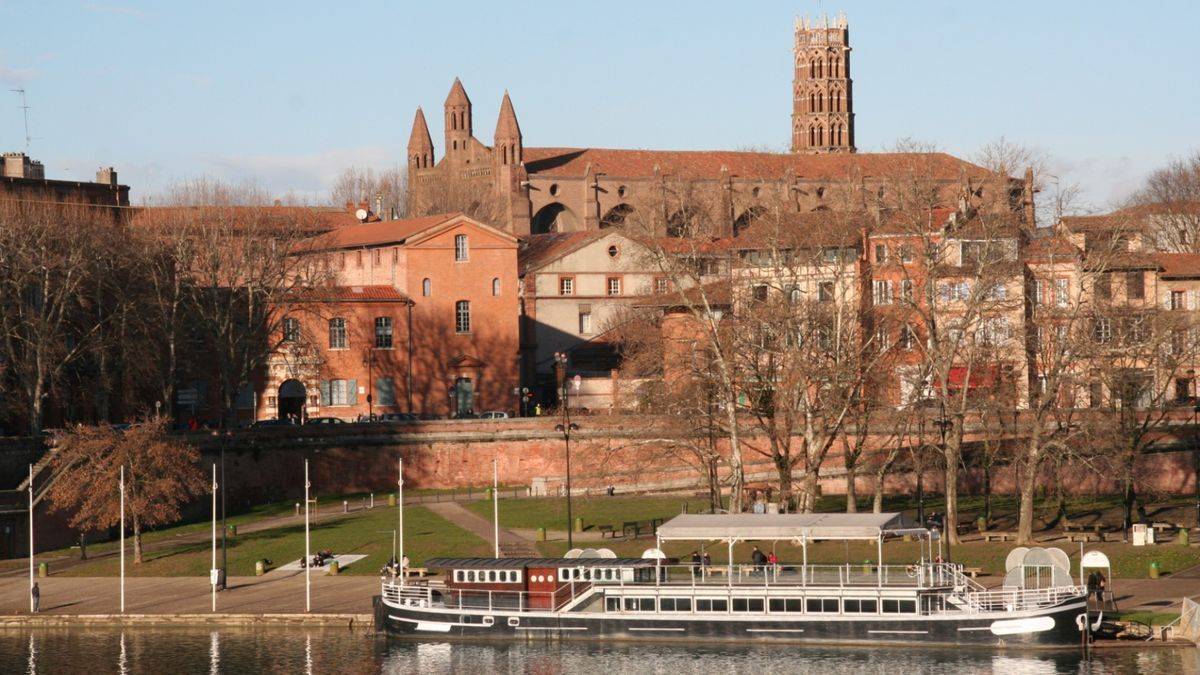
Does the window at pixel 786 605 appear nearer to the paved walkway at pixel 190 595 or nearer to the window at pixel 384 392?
the paved walkway at pixel 190 595

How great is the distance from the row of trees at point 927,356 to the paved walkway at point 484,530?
8375 millimetres

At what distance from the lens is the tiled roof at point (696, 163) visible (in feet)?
568

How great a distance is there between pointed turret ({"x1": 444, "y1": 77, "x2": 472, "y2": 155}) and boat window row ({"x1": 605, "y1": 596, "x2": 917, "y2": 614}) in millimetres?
130380

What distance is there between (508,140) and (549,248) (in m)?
48.2

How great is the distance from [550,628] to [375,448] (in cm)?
3559

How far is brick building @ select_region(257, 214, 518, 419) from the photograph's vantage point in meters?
104

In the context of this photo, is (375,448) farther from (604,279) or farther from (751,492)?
(604,279)

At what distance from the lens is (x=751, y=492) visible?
8212cm

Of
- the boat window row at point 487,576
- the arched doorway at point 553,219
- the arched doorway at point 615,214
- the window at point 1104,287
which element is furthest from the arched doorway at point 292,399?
the arched doorway at point 553,219

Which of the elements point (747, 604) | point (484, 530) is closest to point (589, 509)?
point (484, 530)

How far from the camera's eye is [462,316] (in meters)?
108

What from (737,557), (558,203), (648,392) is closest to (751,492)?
(648,392)

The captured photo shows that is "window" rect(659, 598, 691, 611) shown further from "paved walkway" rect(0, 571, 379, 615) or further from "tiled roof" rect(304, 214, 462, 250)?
"tiled roof" rect(304, 214, 462, 250)

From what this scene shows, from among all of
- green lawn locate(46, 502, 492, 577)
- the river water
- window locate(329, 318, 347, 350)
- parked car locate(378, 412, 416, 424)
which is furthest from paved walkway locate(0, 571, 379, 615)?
window locate(329, 318, 347, 350)
